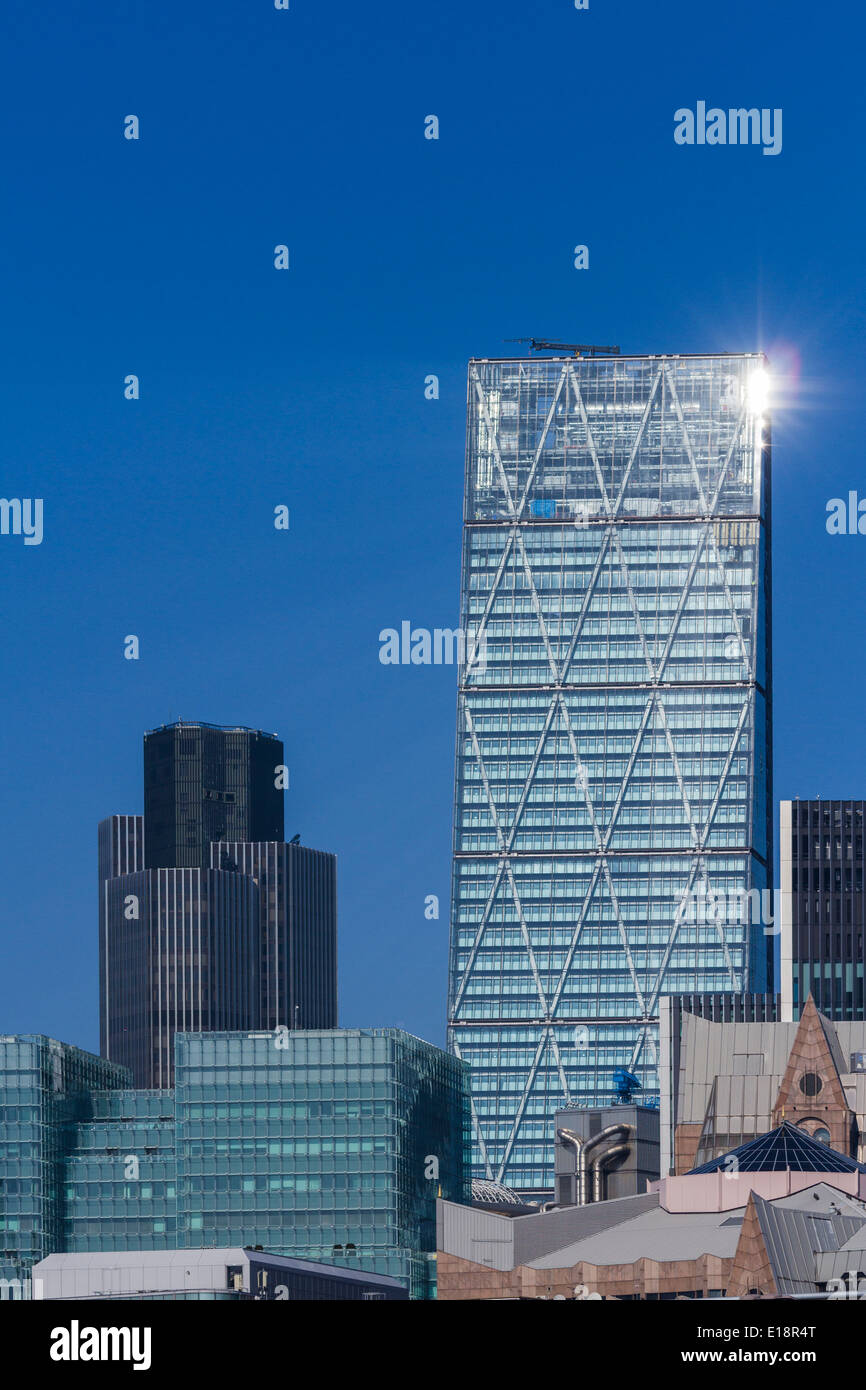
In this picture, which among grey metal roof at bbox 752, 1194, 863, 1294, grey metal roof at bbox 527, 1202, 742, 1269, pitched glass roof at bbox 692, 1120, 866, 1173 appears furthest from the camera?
pitched glass roof at bbox 692, 1120, 866, 1173

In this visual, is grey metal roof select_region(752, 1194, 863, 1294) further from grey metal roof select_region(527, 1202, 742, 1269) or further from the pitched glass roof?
the pitched glass roof

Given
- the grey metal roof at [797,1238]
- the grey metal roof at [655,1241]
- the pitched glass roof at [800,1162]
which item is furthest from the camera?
the pitched glass roof at [800,1162]

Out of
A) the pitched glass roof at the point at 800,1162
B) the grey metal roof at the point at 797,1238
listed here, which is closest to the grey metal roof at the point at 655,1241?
the pitched glass roof at the point at 800,1162

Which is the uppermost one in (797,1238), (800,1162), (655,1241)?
(800,1162)

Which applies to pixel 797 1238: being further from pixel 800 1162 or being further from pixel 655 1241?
pixel 800 1162

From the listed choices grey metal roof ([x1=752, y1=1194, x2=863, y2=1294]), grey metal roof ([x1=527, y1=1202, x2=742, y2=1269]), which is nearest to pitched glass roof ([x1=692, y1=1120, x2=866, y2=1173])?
grey metal roof ([x1=527, y1=1202, x2=742, y2=1269])

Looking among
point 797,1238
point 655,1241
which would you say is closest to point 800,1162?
point 655,1241

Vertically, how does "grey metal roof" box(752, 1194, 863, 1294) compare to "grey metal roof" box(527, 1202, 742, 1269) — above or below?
above

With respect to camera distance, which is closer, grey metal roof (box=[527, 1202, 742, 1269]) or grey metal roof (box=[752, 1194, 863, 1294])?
grey metal roof (box=[752, 1194, 863, 1294])

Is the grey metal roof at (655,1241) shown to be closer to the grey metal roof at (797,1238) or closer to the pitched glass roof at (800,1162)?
the pitched glass roof at (800,1162)
